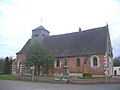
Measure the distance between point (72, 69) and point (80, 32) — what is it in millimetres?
11031

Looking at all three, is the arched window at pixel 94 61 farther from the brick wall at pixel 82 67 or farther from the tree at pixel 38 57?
the tree at pixel 38 57

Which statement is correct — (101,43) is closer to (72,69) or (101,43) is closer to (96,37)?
(96,37)

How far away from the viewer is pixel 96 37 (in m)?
46.8

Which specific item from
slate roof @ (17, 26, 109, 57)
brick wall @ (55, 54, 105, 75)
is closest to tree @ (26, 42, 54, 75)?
brick wall @ (55, 54, 105, 75)

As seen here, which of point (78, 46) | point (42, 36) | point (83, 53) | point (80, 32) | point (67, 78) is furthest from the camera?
point (42, 36)

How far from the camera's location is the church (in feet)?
141

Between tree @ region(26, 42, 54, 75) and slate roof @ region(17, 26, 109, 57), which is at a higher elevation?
slate roof @ region(17, 26, 109, 57)

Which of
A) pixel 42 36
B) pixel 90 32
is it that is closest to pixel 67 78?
pixel 90 32

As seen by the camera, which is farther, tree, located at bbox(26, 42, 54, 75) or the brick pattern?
tree, located at bbox(26, 42, 54, 75)

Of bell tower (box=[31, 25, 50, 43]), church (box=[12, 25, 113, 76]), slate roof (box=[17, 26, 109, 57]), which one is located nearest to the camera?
church (box=[12, 25, 113, 76])

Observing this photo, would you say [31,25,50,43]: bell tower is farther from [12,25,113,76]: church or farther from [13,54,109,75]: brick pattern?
[13,54,109,75]: brick pattern

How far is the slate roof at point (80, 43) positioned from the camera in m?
44.5

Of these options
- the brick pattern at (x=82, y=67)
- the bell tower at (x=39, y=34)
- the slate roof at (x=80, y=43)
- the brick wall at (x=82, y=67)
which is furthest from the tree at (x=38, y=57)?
the bell tower at (x=39, y=34)

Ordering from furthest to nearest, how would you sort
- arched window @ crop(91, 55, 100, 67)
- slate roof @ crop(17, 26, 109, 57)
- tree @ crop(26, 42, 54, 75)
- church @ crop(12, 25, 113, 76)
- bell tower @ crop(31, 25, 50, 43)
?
bell tower @ crop(31, 25, 50, 43) < slate roof @ crop(17, 26, 109, 57) < tree @ crop(26, 42, 54, 75) < arched window @ crop(91, 55, 100, 67) < church @ crop(12, 25, 113, 76)
